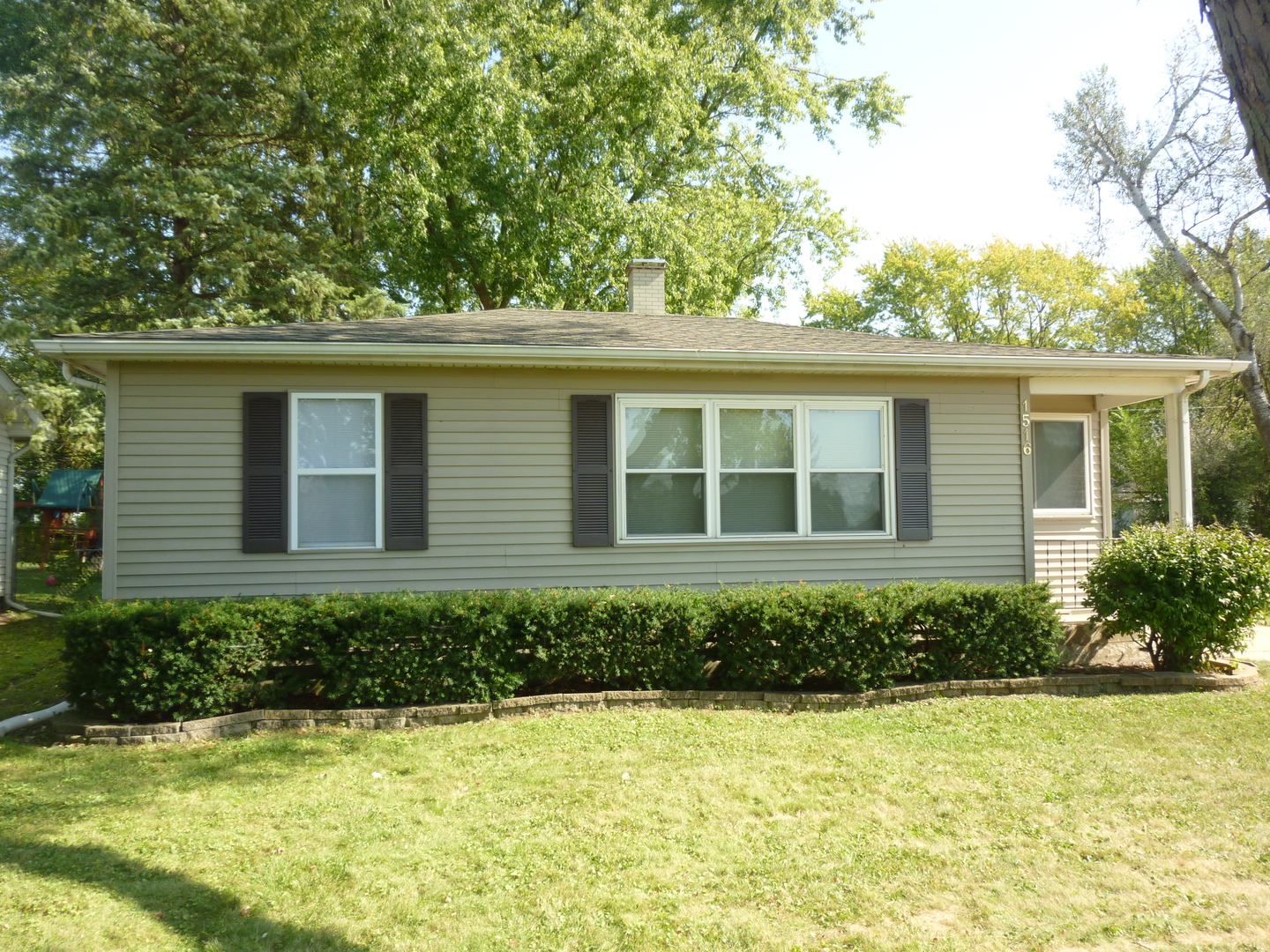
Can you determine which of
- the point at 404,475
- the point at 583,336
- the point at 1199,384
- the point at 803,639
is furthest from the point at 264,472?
the point at 1199,384

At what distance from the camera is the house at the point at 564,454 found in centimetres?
753

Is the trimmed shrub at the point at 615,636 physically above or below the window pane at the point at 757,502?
below

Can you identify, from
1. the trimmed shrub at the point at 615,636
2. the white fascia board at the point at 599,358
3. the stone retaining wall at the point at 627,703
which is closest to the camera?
the stone retaining wall at the point at 627,703

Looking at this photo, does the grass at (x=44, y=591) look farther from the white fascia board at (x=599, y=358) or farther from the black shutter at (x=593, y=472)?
the black shutter at (x=593, y=472)

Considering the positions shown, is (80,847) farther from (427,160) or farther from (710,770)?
(427,160)

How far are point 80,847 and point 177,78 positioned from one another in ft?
56.6

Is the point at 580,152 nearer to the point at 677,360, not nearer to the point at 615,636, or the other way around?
the point at 677,360

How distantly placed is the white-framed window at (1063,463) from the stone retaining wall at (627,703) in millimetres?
2889

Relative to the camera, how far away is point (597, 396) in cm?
816

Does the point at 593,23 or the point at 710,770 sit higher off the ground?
the point at 593,23

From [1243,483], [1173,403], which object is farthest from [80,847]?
[1243,483]

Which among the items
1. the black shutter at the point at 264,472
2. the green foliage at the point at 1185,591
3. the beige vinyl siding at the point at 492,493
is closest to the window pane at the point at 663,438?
the beige vinyl siding at the point at 492,493

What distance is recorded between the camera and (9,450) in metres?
14.5

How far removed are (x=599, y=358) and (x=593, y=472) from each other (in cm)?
104
